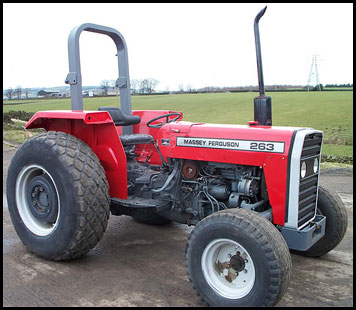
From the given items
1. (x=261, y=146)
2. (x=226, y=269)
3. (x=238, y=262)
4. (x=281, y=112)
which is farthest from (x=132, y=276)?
(x=281, y=112)

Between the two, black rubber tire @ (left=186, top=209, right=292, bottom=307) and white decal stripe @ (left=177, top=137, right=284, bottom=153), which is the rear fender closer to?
white decal stripe @ (left=177, top=137, right=284, bottom=153)

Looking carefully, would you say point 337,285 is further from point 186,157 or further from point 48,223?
point 48,223

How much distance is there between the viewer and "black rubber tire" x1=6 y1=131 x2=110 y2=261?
144 inches

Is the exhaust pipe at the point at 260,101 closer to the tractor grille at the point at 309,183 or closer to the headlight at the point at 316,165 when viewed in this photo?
the tractor grille at the point at 309,183

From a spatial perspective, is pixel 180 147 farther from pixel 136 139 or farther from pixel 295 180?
pixel 295 180

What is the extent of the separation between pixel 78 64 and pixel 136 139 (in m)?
1.01

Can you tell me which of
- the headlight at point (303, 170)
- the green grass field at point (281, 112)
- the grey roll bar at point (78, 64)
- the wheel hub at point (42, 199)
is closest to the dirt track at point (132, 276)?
the wheel hub at point (42, 199)

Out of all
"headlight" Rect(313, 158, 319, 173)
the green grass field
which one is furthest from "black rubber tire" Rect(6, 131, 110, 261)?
the green grass field

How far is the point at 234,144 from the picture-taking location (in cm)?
359

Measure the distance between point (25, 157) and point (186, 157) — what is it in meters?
1.63

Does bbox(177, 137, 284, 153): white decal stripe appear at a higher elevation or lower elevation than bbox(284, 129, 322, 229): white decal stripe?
higher

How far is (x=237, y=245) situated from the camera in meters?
3.09

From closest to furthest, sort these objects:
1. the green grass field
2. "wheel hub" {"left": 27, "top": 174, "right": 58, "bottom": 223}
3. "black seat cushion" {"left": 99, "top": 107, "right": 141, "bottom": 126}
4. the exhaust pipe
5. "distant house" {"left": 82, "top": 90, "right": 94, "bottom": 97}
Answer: the exhaust pipe
"wheel hub" {"left": 27, "top": 174, "right": 58, "bottom": 223}
"distant house" {"left": 82, "top": 90, "right": 94, "bottom": 97}
"black seat cushion" {"left": 99, "top": 107, "right": 141, "bottom": 126}
the green grass field

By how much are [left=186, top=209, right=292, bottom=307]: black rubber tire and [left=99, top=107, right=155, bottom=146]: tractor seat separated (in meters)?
1.61
